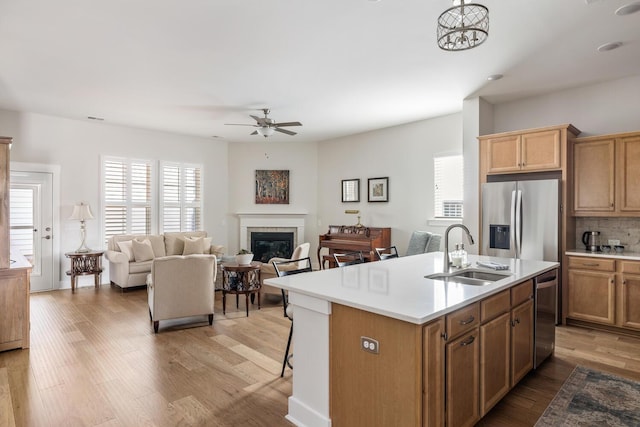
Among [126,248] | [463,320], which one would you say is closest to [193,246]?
[126,248]

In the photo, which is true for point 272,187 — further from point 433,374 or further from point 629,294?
point 433,374

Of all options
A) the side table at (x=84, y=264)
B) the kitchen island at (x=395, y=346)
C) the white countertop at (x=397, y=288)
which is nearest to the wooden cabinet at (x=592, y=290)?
the white countertop at (x=397, y=288)

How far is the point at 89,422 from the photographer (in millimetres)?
2328

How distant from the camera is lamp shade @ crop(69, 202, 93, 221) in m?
6.10

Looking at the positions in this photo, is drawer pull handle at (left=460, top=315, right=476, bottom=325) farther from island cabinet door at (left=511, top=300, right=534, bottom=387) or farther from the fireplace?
the fireplace

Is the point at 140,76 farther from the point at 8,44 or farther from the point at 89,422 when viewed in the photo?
the point at 89,422

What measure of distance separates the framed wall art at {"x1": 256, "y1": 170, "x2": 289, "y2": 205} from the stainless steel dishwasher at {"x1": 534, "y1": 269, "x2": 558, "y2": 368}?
604cm

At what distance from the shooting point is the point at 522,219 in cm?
442

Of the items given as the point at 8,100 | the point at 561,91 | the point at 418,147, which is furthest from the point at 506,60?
the point at 8,100

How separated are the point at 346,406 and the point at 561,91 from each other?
490 centimetres

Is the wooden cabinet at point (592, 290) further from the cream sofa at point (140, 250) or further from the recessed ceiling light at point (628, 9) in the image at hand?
the cream sofa at point (140, 250)

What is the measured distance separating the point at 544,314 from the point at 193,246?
579 centimetres

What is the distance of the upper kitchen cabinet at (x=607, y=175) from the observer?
13.2 feet

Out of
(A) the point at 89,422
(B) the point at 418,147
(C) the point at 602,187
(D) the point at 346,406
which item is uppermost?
(B) the point at 418,147
